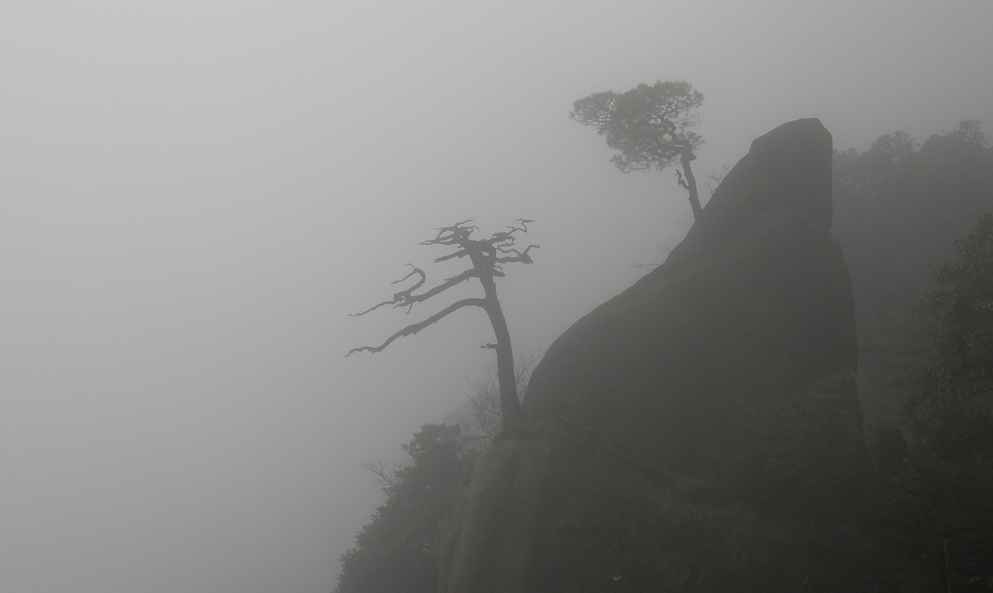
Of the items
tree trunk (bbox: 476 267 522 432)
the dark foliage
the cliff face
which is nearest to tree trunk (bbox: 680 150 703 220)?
the cliff face

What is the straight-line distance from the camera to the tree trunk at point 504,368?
2144 cm

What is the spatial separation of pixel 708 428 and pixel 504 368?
710cm

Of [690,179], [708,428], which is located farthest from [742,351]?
[690,179]

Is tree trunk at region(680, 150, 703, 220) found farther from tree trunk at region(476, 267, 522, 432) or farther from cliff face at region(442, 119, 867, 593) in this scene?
tree trunk at region(476, 267, 522, 432)

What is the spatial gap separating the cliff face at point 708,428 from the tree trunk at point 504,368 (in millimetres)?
654

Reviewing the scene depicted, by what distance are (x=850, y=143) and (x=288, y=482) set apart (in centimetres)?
16943

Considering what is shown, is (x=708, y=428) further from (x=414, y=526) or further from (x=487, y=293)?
(x=414, y=526)

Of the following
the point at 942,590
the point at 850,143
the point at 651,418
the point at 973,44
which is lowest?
the point at 942,590

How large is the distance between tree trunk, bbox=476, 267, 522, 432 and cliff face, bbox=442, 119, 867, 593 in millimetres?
654

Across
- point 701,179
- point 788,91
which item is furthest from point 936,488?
point 788,91

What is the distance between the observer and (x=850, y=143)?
11025 cm

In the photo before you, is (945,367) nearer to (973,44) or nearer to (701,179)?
(973,44)

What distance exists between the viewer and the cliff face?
15.7 meters

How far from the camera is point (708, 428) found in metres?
18.5
